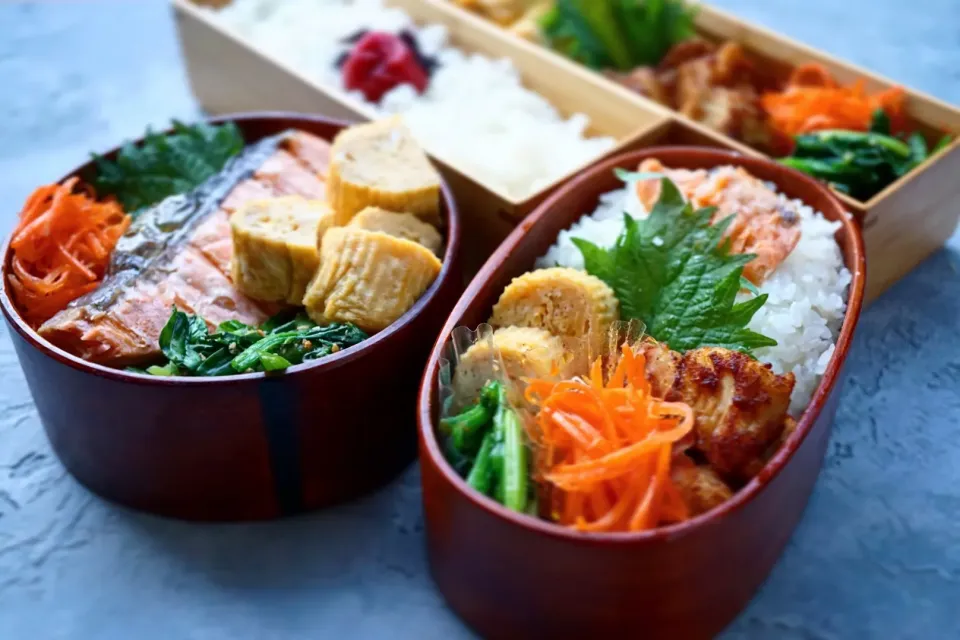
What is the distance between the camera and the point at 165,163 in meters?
2.66

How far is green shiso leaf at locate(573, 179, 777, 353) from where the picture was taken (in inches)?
82.9

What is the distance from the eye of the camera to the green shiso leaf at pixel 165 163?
259 cm

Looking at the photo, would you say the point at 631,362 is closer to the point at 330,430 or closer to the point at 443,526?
the point at 443,526

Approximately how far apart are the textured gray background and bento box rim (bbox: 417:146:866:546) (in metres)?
0.43

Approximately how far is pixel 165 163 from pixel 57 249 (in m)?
0.49

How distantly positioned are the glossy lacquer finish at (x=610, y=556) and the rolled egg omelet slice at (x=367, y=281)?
0.15 metres

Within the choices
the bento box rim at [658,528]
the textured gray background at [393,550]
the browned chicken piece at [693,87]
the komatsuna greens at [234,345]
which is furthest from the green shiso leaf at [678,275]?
the browned chicken piece at [693,87]

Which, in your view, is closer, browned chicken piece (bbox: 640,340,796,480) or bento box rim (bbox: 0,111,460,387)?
browned chicken piece (bbox: 640,340,796,480)

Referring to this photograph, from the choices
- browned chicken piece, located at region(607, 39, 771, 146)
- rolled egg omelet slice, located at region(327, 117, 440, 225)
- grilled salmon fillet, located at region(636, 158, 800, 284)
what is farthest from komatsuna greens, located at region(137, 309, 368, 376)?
browned chicken piece, located at region(607, 39, 771, 146)

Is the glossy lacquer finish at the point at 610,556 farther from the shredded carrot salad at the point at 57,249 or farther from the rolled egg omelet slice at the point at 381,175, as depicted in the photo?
the shredded carrot salad at the point at 57,249

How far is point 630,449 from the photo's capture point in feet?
5.54

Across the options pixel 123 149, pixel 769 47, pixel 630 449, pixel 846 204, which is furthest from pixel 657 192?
pixel 123 149

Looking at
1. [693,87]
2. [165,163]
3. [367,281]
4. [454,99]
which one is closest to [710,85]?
[693,87]

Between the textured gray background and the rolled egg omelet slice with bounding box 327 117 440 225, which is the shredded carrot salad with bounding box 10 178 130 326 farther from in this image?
the rolled egg omelet slice with bounding box 327 117 440 225
